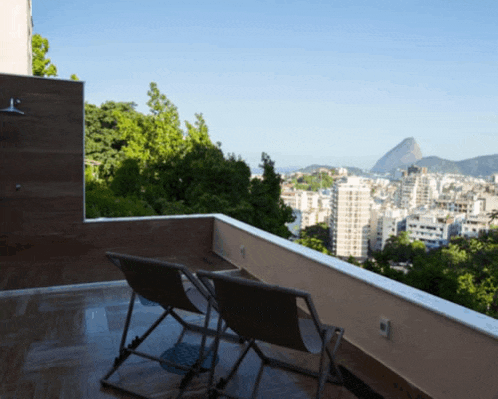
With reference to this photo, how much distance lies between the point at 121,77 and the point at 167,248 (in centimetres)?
3421

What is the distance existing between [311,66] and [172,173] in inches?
1479

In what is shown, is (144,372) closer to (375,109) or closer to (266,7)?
(266,7)

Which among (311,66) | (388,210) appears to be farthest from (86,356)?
(311,66)

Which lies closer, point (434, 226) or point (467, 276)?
point (467, 276)

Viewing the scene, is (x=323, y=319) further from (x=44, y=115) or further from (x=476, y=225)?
(x=476, y=225)

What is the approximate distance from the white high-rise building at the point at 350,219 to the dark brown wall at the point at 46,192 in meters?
23.8

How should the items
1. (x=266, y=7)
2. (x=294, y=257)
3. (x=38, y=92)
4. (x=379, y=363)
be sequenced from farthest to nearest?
(x=266, y=7), (x=38, y=92), (x=294, y=257), (x=379, y=363)

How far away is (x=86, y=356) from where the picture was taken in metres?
2.75

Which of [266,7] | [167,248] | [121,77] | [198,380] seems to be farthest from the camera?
[266,7]

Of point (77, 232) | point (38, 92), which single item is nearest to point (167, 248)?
point (77, 232)

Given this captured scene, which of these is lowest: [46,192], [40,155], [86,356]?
Result: [86,356]

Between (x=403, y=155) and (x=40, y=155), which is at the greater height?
(x=403, y=155)

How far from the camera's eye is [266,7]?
133 feet

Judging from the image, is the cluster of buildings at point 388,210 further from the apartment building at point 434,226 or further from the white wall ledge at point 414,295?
the white wall ledge at point 414,295
